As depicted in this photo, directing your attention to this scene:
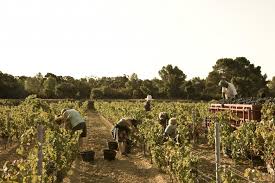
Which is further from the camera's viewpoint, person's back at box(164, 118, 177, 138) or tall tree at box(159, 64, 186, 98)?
tall tree at box(159, 64, 186, 98)

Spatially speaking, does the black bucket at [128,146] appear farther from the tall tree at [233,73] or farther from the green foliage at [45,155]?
the tall tree at [233,73]

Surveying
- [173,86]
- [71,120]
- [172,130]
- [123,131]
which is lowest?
[123,131]

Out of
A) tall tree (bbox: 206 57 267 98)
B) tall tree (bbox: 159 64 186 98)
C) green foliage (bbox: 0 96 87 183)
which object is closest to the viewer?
green foliage (bbox: 0 96 87 183)

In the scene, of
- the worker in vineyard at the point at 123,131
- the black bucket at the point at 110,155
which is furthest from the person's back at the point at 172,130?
the worker in vineyard at the point at 123,131

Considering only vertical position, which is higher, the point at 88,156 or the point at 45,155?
the point at 45,155

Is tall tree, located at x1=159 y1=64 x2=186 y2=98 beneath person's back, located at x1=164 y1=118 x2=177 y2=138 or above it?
above

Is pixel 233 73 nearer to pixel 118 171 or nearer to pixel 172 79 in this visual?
pixel 172 79

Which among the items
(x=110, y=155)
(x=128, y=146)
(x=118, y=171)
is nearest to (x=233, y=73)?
(x=128, y=146)

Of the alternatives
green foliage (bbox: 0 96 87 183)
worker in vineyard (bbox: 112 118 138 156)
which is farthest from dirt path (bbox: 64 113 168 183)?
green foliage (bbox: 0 96 87 183)

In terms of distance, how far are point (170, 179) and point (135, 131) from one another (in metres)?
3.82

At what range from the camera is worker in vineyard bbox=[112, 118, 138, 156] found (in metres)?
11.5

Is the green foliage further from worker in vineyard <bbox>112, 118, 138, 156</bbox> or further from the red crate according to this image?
the red crate

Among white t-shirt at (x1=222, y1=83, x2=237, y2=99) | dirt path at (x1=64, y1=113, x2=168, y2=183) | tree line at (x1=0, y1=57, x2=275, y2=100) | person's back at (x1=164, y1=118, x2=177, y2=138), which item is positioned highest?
tree line at (x1=0, y1=57, x2=275, y2=100)

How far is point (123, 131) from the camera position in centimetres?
1151
